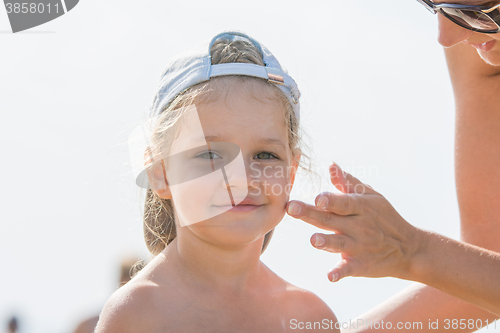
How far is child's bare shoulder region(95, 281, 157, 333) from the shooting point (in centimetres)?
210

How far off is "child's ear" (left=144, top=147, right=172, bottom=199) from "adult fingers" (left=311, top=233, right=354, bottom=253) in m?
0.91

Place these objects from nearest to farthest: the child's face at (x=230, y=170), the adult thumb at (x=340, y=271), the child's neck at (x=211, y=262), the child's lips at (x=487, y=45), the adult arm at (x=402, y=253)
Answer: the adult thumb at (x=340, y=271) < the adult arm at (x=402, y=253) < the child's face at (x=230, y=170) < the child's neck at (x=211, y=262) < the child's lips at (x=487, y=45)

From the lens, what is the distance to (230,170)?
225 centimetres

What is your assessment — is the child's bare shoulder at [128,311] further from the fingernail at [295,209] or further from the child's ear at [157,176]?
the fingernail at [295,209]

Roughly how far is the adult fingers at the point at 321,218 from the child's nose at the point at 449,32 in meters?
1.29

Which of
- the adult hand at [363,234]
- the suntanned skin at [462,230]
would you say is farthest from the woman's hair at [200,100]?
the adult hand at [363,234]

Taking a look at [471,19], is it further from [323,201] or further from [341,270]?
[341,270]

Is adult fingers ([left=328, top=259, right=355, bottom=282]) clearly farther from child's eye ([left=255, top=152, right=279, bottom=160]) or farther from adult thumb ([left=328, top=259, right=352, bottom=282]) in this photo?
child's eye ([left=255, top=152, right=279, bottom=160])

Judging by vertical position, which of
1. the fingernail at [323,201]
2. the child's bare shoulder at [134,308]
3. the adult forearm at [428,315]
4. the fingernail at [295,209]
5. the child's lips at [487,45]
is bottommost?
the adult forearm at [428,315]

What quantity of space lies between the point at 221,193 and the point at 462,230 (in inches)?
76.9

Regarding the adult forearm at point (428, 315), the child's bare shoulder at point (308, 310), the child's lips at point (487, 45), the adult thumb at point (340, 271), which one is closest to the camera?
the adult thumb at point (340, 271)

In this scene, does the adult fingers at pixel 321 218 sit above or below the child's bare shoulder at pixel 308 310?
above

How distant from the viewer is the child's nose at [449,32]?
2627mm

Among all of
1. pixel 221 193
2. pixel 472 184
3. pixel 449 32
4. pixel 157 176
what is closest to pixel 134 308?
pixel 221 193
